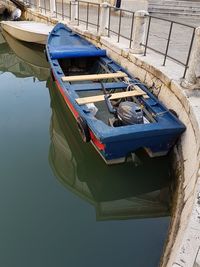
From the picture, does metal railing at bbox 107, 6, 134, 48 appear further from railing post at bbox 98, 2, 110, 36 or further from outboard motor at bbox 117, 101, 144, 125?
outboard motor at bbox 117, 101, 144, 125

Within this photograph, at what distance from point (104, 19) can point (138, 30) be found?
211cm

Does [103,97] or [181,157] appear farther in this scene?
[103,97]

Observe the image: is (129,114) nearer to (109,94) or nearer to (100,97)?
(100,97)

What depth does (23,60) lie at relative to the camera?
10172 millimetres

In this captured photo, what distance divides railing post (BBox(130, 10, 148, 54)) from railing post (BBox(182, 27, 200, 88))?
81.6 inches

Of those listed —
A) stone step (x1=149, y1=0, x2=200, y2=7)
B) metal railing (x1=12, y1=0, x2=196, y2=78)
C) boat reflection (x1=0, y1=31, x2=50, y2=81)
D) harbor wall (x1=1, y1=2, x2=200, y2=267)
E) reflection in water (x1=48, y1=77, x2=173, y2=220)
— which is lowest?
reflection in water (x1=48, y1=77, x2=173, y2=220)

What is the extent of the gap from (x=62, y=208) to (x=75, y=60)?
15.7 ft

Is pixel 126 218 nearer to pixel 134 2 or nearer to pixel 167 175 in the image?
pixel 167 175

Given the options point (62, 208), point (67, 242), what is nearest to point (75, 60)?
point (62, 208)

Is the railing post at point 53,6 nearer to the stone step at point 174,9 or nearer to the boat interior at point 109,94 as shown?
the stone step at point 174,9

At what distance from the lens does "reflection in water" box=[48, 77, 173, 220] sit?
413 cm

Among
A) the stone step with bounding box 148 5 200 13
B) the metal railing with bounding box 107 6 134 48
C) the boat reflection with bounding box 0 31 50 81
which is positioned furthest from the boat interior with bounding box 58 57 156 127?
the stone step with bounding box 148 5 200 13

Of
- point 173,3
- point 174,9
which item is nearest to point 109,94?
point 174,9

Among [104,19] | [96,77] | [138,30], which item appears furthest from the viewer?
[104,19]
